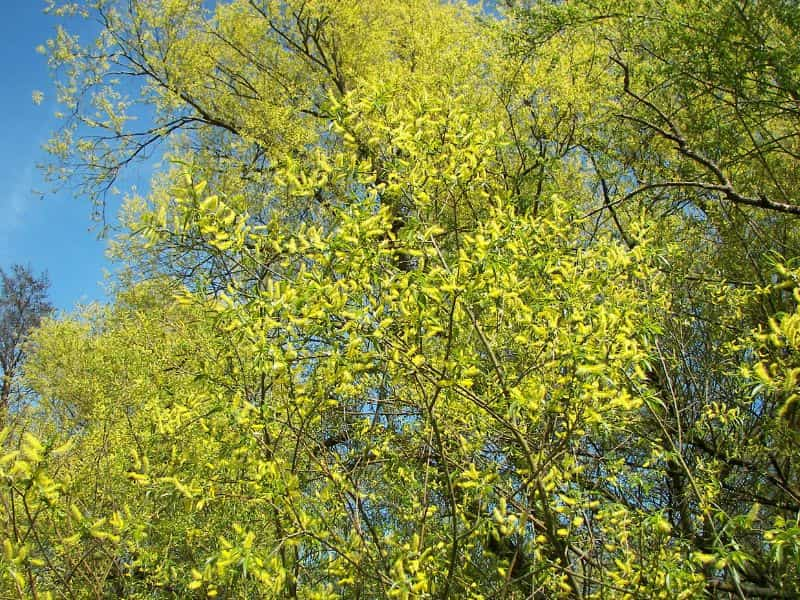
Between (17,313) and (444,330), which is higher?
(17,313)

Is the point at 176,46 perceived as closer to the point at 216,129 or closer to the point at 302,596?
the point at 216,129

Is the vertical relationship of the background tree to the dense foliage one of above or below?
above

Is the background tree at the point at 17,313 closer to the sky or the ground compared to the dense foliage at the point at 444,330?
closer to the sky

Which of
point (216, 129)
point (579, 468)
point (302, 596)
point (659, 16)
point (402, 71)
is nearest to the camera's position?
point (579, 468)

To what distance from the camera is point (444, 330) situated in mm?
2541

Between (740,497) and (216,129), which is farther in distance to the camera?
(216,129)

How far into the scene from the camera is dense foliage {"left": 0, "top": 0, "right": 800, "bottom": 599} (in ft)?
7.95

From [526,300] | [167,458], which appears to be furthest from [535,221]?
[167,458]

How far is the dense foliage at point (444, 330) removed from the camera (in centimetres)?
242

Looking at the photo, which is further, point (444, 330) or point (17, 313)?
point (17, 313)

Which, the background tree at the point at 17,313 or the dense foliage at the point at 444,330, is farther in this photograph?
the background tree at the point at 17,313

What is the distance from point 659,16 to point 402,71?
4.27 metres

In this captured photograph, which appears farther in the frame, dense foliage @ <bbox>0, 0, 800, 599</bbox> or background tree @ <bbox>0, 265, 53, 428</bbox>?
background tree @ <bbox>0, 265, 53, 428</bbox>

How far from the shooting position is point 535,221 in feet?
9.62
